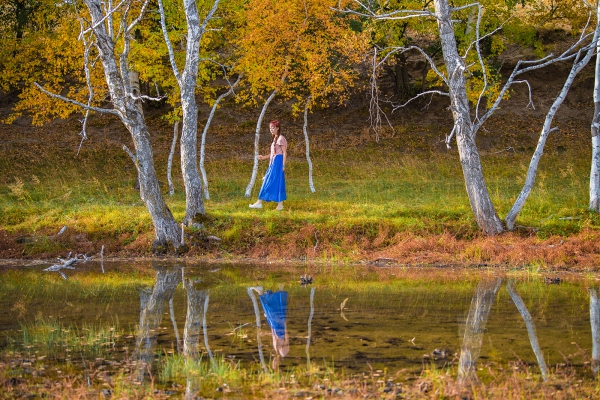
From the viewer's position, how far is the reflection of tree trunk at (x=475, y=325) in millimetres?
7672

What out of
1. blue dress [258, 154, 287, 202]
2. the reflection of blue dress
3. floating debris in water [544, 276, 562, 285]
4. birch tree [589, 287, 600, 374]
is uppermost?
blue dress [258, 154, 287, 202]

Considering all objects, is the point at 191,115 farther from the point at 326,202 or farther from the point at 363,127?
the point at 363,127

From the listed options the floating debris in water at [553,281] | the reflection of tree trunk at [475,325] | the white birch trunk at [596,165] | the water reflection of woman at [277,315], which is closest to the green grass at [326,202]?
the white birch trunk at [596,165]

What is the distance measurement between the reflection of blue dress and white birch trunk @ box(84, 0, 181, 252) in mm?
4858

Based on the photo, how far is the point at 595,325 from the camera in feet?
31.3

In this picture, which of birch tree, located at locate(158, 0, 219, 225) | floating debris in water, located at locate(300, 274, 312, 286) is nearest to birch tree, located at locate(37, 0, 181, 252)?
birch tree, located at locate(158, 0, 219, 225)

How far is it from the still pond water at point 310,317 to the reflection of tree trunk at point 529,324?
0.02m

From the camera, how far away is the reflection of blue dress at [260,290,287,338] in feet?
31.9

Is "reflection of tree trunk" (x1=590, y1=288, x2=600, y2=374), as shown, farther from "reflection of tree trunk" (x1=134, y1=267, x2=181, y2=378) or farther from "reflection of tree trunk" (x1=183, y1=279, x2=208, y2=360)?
"reflection of tree trunk" (x1=134, y1=267, x2=181, y2=378)

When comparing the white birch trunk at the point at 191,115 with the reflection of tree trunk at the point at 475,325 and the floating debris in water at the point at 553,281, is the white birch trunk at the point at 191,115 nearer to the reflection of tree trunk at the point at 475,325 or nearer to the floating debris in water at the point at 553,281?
the reflection of tree trunk at the point at 475,325

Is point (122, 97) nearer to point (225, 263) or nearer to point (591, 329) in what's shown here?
point (225, 263)

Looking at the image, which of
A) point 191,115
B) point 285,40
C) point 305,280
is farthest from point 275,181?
point 285,40

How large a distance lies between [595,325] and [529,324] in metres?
0.80

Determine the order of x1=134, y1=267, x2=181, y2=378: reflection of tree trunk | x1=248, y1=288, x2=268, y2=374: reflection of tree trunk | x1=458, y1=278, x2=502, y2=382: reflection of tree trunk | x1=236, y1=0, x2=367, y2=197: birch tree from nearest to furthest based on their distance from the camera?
x1=458, y1=278, x2=502, y2=382: reflection of tree trunk < x1=248, y1=288, x2=268, y2=374: reflection of tree trunk < x1=134, y1=267, x2=181, y2=378: reflection of tree trunk < x1=236, y1=0, x2=367, y2=197: birch tree
